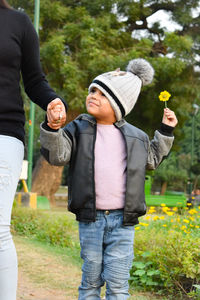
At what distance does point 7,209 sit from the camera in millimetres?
2217

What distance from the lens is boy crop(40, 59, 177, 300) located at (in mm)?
2533

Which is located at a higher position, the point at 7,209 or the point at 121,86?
the point at 121,86

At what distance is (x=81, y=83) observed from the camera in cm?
1466

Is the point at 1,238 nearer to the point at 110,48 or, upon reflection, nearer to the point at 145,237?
the point at 145,237

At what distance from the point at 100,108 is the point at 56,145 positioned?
0.40m

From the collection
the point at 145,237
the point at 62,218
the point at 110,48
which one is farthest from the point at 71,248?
the point at 110,48

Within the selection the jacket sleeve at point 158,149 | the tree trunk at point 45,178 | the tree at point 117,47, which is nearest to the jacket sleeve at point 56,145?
the jacket sleeve at point 158,149

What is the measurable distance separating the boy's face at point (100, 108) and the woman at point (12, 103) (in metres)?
0.27

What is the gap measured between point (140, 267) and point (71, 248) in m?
2.08

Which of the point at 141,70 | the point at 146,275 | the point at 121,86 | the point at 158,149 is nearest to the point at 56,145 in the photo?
the point at 121,86

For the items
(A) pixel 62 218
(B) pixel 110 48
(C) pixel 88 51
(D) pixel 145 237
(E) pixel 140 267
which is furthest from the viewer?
(B) pixel 110 48

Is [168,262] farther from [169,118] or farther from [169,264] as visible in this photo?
[169,118]

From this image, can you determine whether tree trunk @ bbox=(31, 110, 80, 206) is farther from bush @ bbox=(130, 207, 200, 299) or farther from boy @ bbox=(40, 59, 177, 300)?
boy @ bbox=(40, 59, 177, 300)

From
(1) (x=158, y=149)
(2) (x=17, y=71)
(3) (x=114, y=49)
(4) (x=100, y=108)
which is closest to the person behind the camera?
(2) (x=17, y=71)
